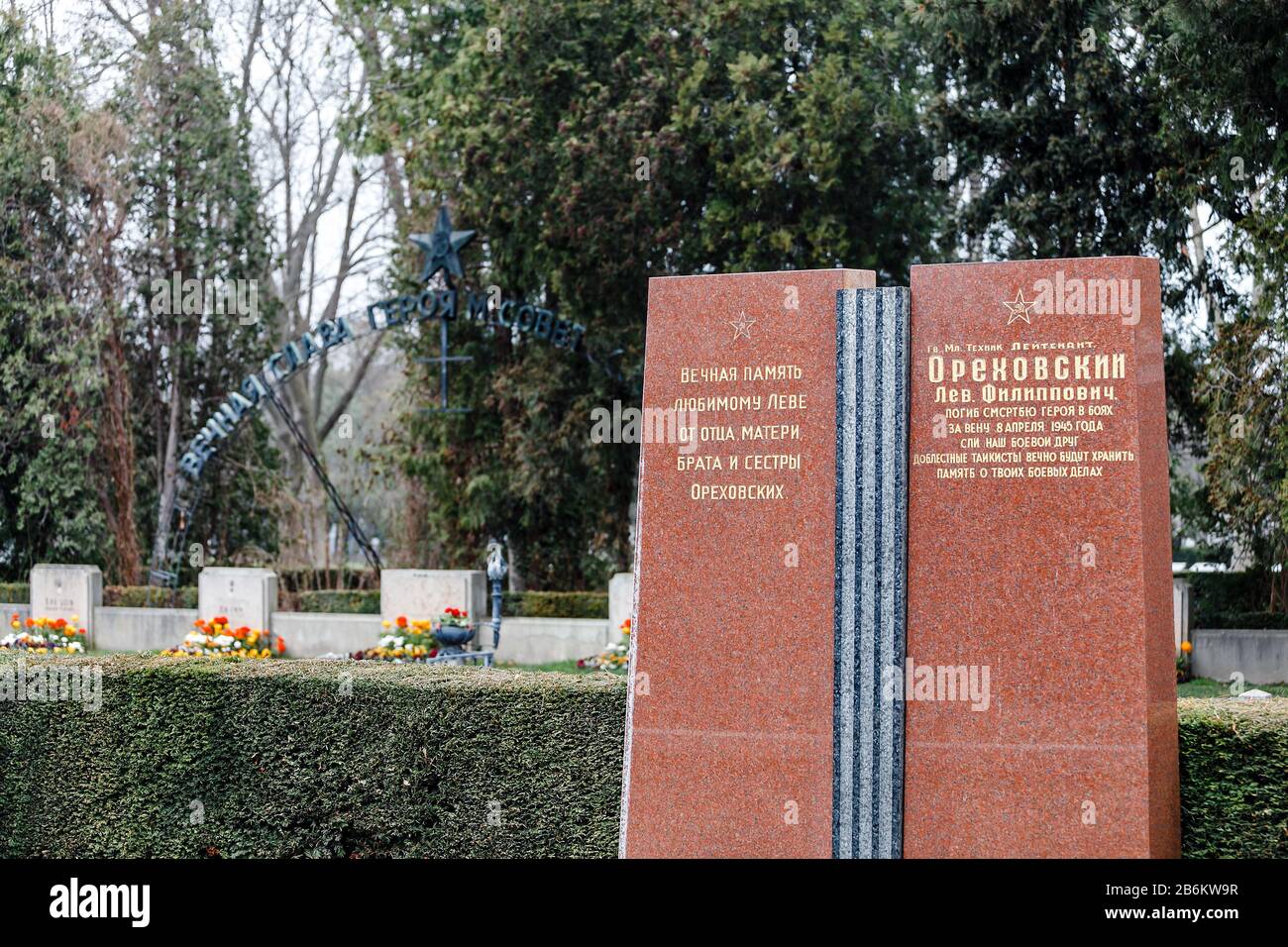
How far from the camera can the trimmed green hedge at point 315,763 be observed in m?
7.82

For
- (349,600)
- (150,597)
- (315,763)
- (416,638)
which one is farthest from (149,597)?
(315,763)

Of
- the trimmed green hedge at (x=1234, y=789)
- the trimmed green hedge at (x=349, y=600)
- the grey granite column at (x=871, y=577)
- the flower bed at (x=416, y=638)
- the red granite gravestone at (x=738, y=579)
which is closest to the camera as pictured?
the grey granite column at (x=871, y=577)

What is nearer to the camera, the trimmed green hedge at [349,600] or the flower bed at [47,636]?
the flower bed at [47,636]

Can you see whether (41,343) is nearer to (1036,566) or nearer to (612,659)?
(612,659)

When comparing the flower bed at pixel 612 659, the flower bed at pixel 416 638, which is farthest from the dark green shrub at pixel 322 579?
the flower bed at pixel 612 659

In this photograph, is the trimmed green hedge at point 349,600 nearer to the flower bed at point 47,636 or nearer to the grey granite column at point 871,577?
the flower bed at point 47,636

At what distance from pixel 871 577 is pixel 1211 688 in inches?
467

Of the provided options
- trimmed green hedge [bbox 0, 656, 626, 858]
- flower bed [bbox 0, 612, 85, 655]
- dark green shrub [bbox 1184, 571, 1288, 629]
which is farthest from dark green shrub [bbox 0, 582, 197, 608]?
dark green shrub [bbox 1184, 571, 1288, 629]

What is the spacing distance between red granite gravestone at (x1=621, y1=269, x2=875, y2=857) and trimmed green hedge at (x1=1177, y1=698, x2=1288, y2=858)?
76.9 inches

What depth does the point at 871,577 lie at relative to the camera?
6.02 metres

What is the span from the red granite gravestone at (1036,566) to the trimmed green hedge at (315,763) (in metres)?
2.38
